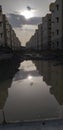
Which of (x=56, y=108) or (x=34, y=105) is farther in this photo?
(x=34, y=105)

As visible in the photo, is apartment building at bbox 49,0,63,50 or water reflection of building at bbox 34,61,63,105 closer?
water reflection of building at bbox 34,61,63,105

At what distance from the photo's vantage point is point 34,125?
14.4ft

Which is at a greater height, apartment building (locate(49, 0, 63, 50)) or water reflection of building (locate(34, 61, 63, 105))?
apartment building (locate(49, 0, 63, 50))

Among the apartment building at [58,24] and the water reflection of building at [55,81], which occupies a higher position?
the apartment building at [58,24]

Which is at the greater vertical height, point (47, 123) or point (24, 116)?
point (47, 123)

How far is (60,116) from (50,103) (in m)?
1.86

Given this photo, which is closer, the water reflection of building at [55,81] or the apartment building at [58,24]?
the water reflection of building at [55,81]

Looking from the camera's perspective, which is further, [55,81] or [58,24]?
[58,24]

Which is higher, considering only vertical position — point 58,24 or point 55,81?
point 58,24

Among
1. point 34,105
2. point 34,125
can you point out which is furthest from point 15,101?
point 34,125

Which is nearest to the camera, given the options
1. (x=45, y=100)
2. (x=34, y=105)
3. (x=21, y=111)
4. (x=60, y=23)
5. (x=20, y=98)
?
(x=21, y=111)

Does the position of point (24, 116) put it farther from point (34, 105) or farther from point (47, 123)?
point (47, 123)

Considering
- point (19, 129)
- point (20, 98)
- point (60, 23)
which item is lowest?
point (20, 98)

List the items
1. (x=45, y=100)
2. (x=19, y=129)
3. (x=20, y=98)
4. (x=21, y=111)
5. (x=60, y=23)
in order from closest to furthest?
(x=19, y=129) → (x=21, y=111) → (x=45, y=100) → (x=20, y=98) → (x=60, y=23)
